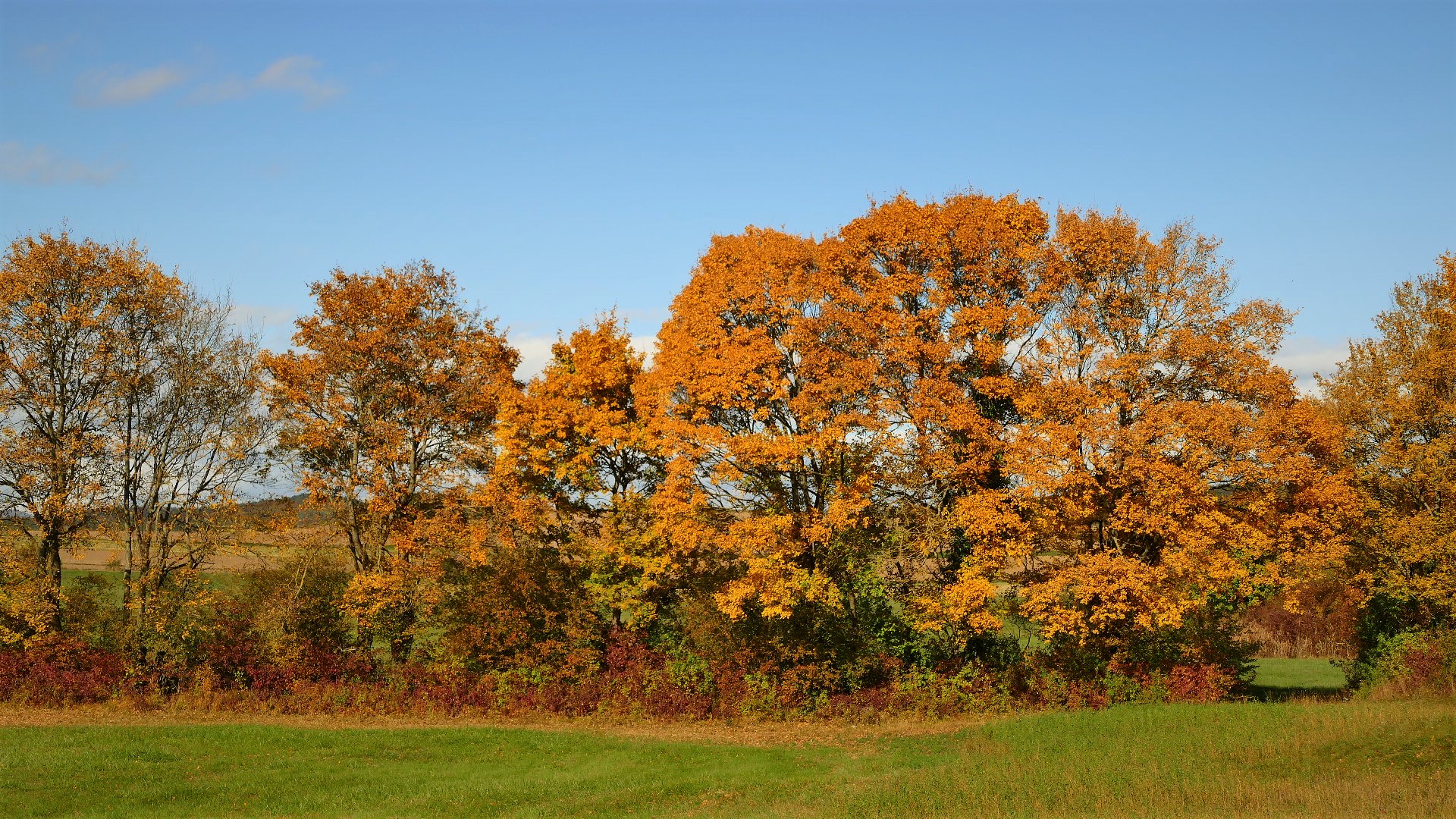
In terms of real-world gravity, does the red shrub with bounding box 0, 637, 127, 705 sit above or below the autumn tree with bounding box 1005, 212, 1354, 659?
below

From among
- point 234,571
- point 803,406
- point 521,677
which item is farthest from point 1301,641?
point 234,571

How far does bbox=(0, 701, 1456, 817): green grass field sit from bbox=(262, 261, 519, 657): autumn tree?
8505mm

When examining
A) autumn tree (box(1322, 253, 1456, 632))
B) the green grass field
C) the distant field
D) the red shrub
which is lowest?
the distant field

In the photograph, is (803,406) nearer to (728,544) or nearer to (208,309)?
(728,544)

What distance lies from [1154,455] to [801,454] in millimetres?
10874

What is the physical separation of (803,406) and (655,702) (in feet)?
37.7

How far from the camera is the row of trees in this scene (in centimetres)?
→ 3166

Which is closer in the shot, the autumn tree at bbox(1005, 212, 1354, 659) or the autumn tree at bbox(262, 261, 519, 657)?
the autumn tree at bbox(1005, 212, 1354, 659)

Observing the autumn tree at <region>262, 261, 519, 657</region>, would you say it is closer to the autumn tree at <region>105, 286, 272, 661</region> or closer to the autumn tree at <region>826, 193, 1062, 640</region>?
the autumn tree at <region>105, 286, 272, 661</region>

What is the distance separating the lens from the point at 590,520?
124 ft

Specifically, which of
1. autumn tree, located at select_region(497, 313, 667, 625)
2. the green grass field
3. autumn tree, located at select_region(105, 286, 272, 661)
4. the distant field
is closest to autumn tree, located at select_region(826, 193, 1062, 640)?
the green grass field

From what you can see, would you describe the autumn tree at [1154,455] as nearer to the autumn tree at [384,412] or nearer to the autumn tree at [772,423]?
the autumn tree at [772,423]

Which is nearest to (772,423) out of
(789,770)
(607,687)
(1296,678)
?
(607,687)

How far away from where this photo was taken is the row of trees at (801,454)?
1246 inches
